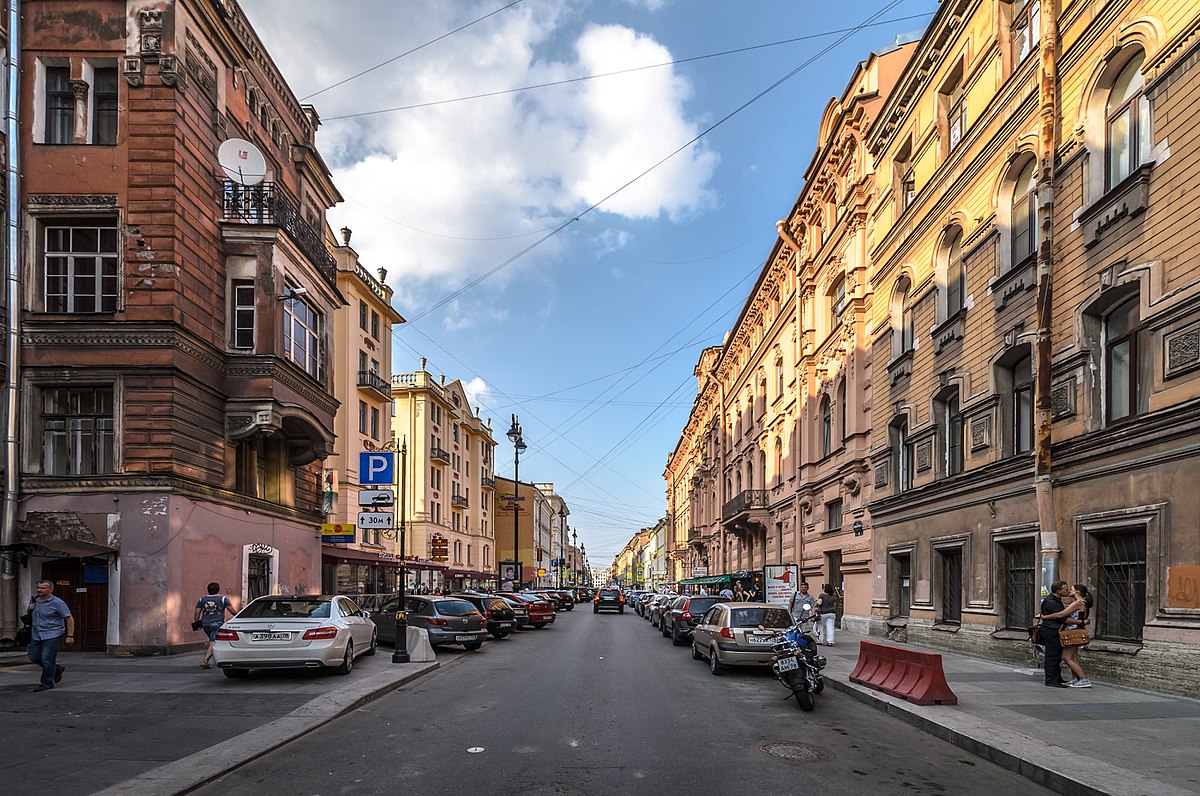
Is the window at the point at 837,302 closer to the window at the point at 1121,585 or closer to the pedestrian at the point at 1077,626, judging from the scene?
the window at the point at 1121,585

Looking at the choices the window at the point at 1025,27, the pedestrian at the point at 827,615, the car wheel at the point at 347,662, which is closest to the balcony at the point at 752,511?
the pedestrian at the point at 827,615

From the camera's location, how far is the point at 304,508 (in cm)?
2745

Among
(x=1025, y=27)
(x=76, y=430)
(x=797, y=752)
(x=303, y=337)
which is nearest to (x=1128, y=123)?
(x=1025, y=27)

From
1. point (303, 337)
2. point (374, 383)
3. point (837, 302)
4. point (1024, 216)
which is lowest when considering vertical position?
point (303, 337)

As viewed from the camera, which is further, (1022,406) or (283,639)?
(1022,406)

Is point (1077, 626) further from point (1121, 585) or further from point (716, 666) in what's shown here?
point (716, 666)

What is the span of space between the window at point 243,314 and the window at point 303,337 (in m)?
0.93

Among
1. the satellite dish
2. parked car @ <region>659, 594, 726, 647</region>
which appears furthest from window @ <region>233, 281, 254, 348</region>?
parked car @ <region>659, 594, 726, 647</region>

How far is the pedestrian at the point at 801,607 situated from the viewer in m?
12.3

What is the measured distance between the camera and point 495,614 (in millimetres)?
27094

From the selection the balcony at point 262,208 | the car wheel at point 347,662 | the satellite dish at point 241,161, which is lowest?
the car wheel at point 347,662

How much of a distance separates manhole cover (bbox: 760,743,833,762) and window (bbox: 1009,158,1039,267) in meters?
11.4

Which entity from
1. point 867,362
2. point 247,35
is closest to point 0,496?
point 247,35

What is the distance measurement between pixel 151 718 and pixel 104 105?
48.9 feet
